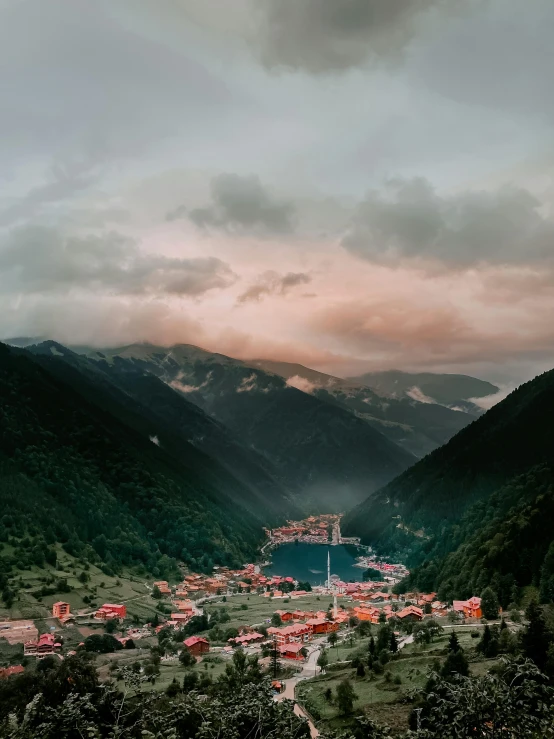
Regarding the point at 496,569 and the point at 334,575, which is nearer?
the point at 496,569

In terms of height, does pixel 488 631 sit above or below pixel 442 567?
above

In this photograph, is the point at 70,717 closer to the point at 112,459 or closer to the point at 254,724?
the point at 254,724

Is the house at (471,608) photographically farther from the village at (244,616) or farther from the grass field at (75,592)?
the grass field at (75,592)

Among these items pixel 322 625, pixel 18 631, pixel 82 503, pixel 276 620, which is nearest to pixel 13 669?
pixel 18 631

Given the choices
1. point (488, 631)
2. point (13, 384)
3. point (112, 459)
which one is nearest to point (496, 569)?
point (488, 631)

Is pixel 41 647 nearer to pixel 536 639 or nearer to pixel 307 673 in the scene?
pixel 307 673
